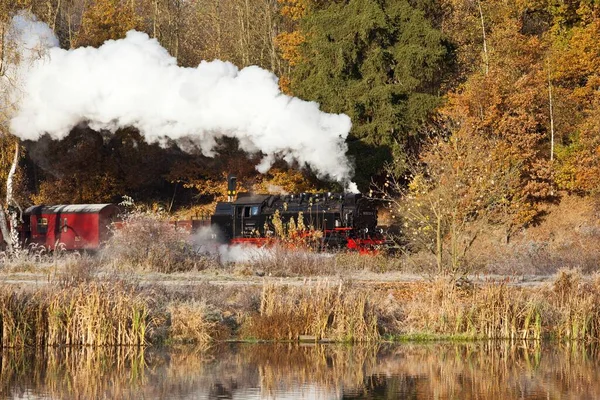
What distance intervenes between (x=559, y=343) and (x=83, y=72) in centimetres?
2187

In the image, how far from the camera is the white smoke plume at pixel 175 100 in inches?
1522

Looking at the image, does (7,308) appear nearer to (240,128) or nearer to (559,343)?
(559,343)

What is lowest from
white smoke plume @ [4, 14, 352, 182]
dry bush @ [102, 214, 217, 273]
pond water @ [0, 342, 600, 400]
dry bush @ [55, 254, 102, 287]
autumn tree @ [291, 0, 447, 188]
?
pond water @ [0, 342, 600, 400]

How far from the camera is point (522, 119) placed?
155 ft

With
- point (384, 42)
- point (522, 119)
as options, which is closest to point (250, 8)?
point (384, 42)

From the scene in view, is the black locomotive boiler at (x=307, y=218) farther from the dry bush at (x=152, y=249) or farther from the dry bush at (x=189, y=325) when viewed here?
the dry bush at (x=189, y=325)

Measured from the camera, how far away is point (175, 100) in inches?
1547

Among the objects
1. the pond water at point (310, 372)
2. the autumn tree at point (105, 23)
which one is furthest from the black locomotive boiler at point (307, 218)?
the pond water at point (310, 372)

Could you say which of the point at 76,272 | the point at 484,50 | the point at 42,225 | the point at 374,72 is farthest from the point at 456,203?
the point at 484,50

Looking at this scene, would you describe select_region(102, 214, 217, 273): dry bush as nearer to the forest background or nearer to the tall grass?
the forest background

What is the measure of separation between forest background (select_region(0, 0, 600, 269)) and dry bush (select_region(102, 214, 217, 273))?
647cm

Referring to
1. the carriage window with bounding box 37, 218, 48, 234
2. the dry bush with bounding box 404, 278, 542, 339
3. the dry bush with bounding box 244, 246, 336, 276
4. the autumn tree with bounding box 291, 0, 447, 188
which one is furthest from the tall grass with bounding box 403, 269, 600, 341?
the carriage window with bounding box 37, 218, 48, 234

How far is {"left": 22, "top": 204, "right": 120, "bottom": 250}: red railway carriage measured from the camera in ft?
149

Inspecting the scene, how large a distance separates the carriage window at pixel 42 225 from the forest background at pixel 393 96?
378 centimetres
